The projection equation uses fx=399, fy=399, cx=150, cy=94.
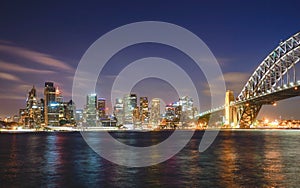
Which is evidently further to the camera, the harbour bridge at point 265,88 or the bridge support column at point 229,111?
the bridge support column at point 229,111

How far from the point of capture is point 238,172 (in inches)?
955

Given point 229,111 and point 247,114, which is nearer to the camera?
point 247,114

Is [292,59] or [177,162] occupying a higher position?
[292,59]

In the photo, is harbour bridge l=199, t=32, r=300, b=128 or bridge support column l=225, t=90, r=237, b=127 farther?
bridge support column l=225, t=90, r=237, b=127

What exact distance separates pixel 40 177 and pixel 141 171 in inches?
241

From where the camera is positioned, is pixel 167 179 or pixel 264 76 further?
pixel 264 76

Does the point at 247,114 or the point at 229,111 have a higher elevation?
the point at 229,111

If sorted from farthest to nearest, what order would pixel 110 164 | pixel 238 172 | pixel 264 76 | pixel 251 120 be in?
1. pixel 251 120
2. pixel 264 76
3. pixel 110 164
4. pixel 238 172

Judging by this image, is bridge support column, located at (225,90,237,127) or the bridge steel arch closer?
the bridge steel arch

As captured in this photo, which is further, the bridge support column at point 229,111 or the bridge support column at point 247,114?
the bridge support column at point 229,111

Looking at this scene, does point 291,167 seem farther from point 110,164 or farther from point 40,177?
point 40,177

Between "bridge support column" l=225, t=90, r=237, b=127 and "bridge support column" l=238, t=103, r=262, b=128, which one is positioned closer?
"bridge support column" l=238, t=103, r=262, b=128

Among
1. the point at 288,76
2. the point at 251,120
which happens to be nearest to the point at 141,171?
the point at 288,76

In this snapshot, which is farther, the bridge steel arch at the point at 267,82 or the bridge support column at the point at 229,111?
the bridge support column at the point at 229,111
